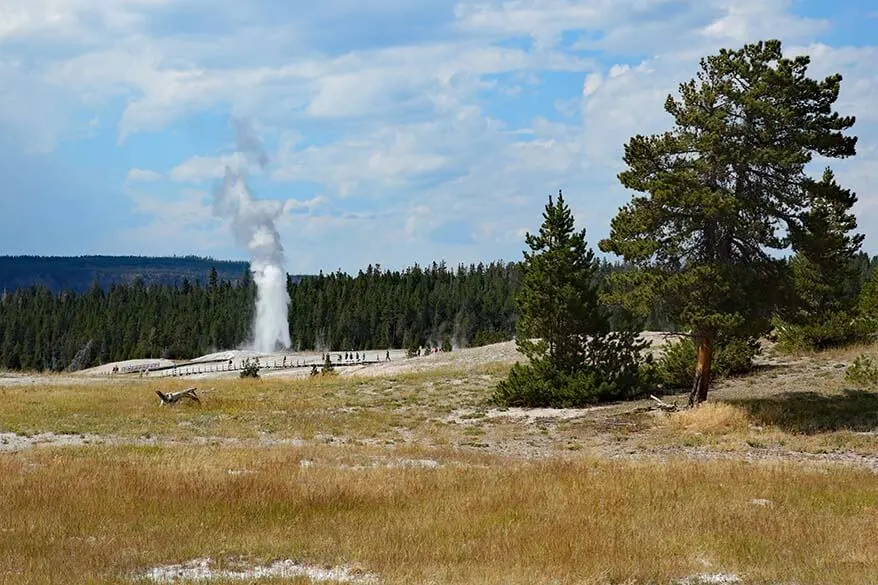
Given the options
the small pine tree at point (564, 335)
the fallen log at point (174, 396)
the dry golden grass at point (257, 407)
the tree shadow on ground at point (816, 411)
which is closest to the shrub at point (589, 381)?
the small pine tree at point (564, 335)

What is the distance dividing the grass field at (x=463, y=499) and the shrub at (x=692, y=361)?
638 centimetres

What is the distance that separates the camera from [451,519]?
1244 cm

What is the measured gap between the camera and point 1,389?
4231cm

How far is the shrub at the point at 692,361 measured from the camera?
110ft

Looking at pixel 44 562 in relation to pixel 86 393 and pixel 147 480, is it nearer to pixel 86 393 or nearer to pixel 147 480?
pixel 147 480

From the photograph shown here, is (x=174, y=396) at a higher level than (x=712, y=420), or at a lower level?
higher

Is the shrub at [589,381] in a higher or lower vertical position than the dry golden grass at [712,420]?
higher

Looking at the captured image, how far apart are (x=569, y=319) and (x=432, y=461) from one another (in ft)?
44.6

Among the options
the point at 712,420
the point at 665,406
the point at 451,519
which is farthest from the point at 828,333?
the point at 451,519

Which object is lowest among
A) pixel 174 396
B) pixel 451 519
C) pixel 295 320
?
pixel 451 519

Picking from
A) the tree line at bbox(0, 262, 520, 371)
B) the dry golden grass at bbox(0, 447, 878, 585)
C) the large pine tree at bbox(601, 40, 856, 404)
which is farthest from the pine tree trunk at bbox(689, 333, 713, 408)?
the tree line at bbox(0, 262, 520, 371)

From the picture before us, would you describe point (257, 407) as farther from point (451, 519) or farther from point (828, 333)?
point (828, 333)

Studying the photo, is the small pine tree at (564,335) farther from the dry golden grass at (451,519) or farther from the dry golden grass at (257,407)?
the dry golden grass at (451,519)

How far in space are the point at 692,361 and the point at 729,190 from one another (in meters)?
9.25
